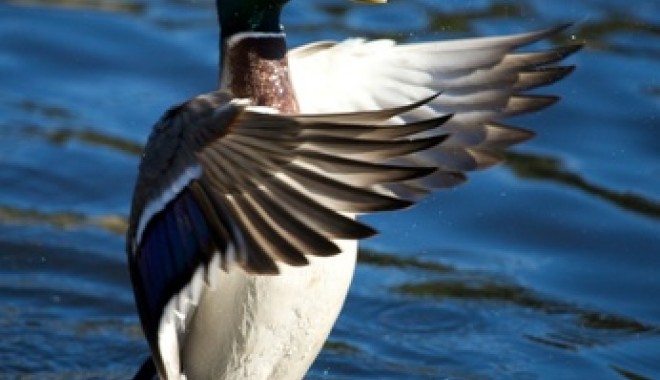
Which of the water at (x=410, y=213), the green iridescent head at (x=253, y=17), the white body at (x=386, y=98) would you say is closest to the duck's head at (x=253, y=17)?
the green iridescent head at (x=253, y=17)

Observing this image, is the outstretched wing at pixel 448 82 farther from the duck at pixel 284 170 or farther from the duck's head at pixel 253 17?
the duck's head at pixel 253 17

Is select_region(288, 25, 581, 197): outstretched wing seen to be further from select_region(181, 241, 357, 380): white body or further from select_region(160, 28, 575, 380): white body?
select_region(181, 241, 357, 380): white body

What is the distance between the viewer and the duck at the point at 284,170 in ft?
16.1

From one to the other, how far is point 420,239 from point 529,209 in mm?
629

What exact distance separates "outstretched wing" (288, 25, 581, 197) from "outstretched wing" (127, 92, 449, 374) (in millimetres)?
778

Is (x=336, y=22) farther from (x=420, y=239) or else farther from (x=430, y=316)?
(x=430, y=316)

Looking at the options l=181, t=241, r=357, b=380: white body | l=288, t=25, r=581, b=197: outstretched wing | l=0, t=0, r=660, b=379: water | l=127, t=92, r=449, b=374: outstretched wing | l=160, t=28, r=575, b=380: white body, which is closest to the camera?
→ l=127, t=92, r=449, b=374: outstretched wing

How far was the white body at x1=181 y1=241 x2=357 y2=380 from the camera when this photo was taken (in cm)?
553

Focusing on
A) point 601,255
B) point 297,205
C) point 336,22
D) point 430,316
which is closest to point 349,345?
point 430,316

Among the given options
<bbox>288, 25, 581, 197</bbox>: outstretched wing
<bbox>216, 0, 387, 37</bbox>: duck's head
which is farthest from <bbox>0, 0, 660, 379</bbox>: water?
<bbox>216, 0, 387, 37</bbox>: duck's head

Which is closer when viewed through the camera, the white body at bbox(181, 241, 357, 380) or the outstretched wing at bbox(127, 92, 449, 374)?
the outstretched wing at bbox(127, 92, 449, 374)

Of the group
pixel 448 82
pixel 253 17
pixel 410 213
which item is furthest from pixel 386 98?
pixel 410 213

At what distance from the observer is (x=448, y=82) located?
244 inches

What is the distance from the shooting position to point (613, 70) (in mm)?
9727
